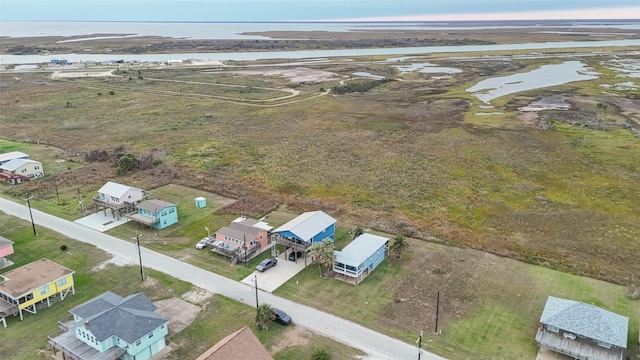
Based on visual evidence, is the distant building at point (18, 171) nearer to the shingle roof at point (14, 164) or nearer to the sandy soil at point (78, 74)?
the shingle roof at point (14, 164)

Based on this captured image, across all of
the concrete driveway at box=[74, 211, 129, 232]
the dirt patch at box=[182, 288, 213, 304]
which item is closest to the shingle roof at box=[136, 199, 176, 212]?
the concrete driveway at box=[74, 211, 129, 232]

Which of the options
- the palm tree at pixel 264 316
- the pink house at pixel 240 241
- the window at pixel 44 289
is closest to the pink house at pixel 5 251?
the window at pixel 44 289

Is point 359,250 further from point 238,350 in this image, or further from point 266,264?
point 238,350

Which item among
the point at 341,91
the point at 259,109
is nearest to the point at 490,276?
the point at 259,109

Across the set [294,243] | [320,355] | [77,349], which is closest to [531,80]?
[294,243]

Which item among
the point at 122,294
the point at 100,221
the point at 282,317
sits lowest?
the point at 122,294

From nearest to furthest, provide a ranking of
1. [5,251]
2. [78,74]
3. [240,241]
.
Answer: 1. [5,251]
2. [240,241]
3. [78,74]
